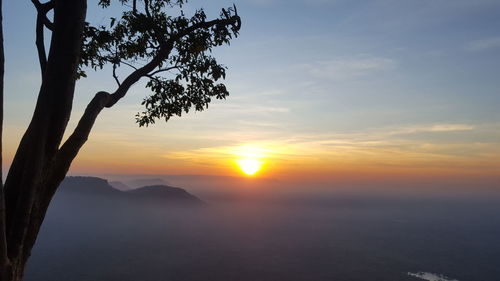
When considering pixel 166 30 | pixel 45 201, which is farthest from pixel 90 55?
pixel 45 201

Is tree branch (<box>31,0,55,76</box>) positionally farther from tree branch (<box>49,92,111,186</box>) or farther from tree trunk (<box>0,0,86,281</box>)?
tree branch (<box>49,92,111,186</box>)

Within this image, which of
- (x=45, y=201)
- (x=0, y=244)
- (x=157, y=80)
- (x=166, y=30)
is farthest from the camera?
(x=157, y=80)

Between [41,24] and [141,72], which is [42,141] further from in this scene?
[141,72]

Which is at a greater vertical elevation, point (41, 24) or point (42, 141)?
point (41, 24)

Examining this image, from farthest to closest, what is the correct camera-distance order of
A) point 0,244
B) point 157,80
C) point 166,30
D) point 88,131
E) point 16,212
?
point 157,80, point 166,30, point 88,131, point 16,212, point 0,244

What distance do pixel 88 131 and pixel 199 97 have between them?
16.4 feet

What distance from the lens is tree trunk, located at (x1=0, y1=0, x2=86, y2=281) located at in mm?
5824

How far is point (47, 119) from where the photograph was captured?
5.98m

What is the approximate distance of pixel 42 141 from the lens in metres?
5.95

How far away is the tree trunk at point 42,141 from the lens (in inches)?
229

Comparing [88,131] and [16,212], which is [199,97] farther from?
[16,212]

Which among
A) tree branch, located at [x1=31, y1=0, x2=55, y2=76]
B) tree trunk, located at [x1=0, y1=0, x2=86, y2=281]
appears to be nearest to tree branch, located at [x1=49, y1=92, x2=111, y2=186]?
tree trunk, located at [x1=0, y1=0, x2=86, y2=281]

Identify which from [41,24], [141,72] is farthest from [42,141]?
[141,72]

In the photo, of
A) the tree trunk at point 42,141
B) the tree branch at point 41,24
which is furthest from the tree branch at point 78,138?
the tree branch at point 41,24
